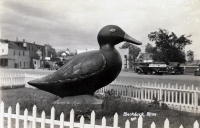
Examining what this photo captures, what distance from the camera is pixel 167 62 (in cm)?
427

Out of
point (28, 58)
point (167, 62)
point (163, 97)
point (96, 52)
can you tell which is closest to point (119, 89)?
point (163, 97)

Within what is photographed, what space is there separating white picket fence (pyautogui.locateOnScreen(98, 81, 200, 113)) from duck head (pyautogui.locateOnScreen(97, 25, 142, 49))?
1.57 m

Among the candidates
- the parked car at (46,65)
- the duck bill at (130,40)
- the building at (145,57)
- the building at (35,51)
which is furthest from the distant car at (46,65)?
the building at (145,57)

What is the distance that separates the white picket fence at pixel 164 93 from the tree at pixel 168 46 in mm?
849

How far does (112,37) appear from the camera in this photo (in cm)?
480

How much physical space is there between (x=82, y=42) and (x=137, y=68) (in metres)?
1.49

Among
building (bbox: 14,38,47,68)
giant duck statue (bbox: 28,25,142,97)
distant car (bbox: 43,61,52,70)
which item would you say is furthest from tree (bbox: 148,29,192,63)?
distant car (bbox: 43,61,52,70)

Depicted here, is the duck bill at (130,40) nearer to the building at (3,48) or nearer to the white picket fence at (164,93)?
the white picket fence at (164,93)

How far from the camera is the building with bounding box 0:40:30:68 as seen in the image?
17.6 feet

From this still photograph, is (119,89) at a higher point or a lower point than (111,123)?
higher

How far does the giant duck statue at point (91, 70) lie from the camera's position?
4.70 metres

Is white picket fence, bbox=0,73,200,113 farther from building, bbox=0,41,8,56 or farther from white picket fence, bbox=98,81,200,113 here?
building, bbox=0,41,8,56

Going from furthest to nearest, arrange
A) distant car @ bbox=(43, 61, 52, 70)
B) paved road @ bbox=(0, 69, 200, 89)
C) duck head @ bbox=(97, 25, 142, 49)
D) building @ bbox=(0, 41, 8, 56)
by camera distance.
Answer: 1. distant car @ bbox=(43, 61, 52, 70)
2. building @ bbox=(0, 41, 8, 56)
3. duck head @ bbox=(97, 25, 142, 49)
4. paved road @ bbox=(0, 69, 200, 89)

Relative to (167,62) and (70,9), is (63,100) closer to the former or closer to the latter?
(70,9)
